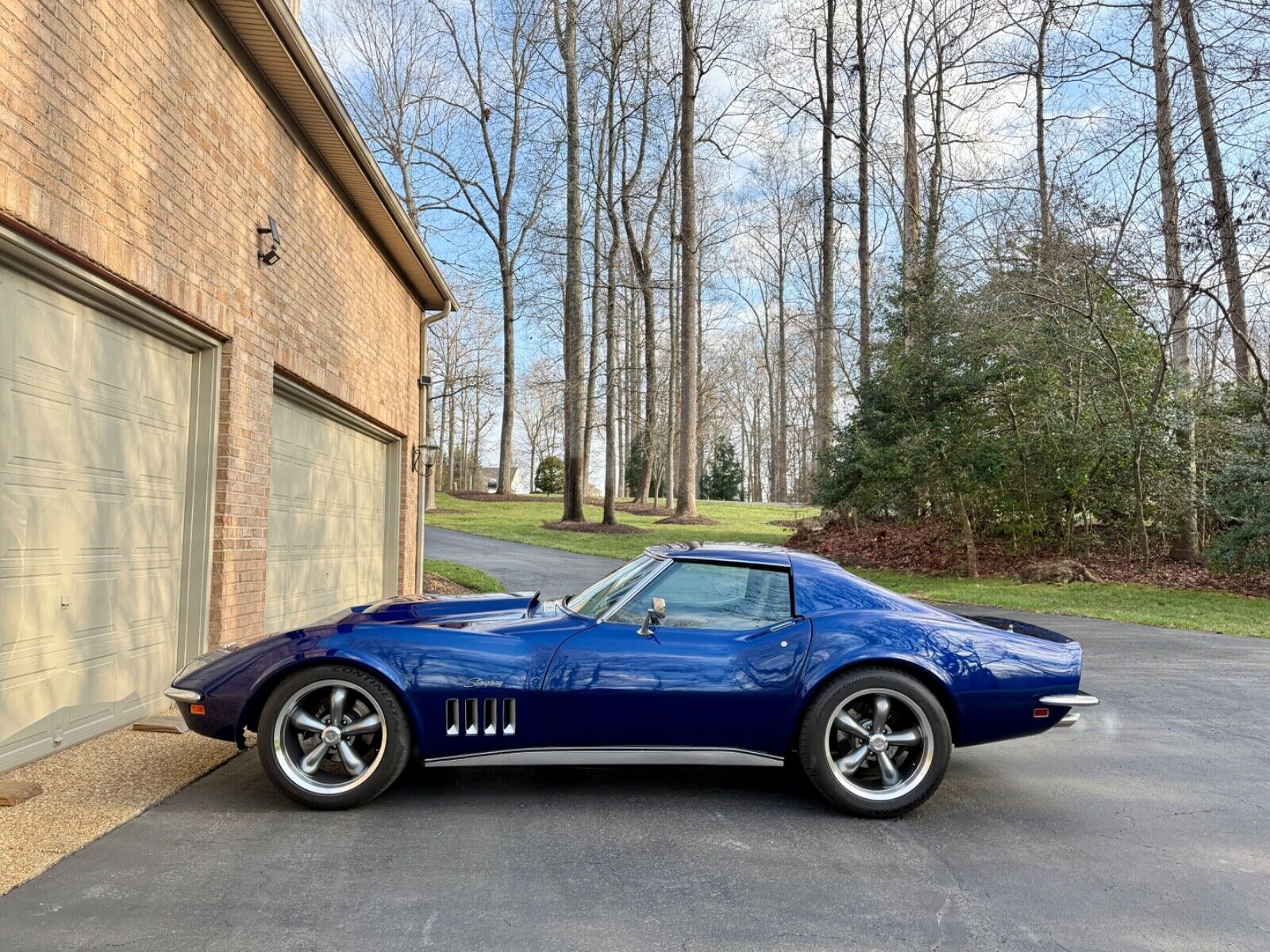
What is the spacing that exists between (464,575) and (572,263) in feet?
49.0

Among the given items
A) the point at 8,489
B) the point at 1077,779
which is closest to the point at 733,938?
the point at 1077,779

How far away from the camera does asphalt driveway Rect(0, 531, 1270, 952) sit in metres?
2.69

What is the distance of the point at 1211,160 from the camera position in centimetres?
1502

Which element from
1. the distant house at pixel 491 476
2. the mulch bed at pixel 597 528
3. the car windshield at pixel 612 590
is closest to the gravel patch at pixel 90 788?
the car windshield at pixel 612 590

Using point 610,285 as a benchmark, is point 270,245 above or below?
below

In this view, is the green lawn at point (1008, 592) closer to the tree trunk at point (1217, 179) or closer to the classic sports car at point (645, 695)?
the tree trunk at point (1217, 179)

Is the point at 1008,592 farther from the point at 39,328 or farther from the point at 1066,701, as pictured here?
the point at 39,328

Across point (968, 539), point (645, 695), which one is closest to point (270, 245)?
point (645, 695)

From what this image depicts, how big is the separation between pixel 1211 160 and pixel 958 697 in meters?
15.7

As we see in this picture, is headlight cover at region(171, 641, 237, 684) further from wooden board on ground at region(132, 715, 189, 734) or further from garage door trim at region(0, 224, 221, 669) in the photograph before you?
garage door trim at region(0, 224, 221, 669)

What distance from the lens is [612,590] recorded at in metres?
4.28

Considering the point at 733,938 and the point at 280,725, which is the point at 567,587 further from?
the point at 733,938

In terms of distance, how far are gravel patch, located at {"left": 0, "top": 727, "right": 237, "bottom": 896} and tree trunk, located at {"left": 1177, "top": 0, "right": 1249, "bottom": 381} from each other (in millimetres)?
14404

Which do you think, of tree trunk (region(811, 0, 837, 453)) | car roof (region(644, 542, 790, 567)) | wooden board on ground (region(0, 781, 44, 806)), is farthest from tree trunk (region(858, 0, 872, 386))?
wooden board on ground (region(0, 781, 44, 806))
